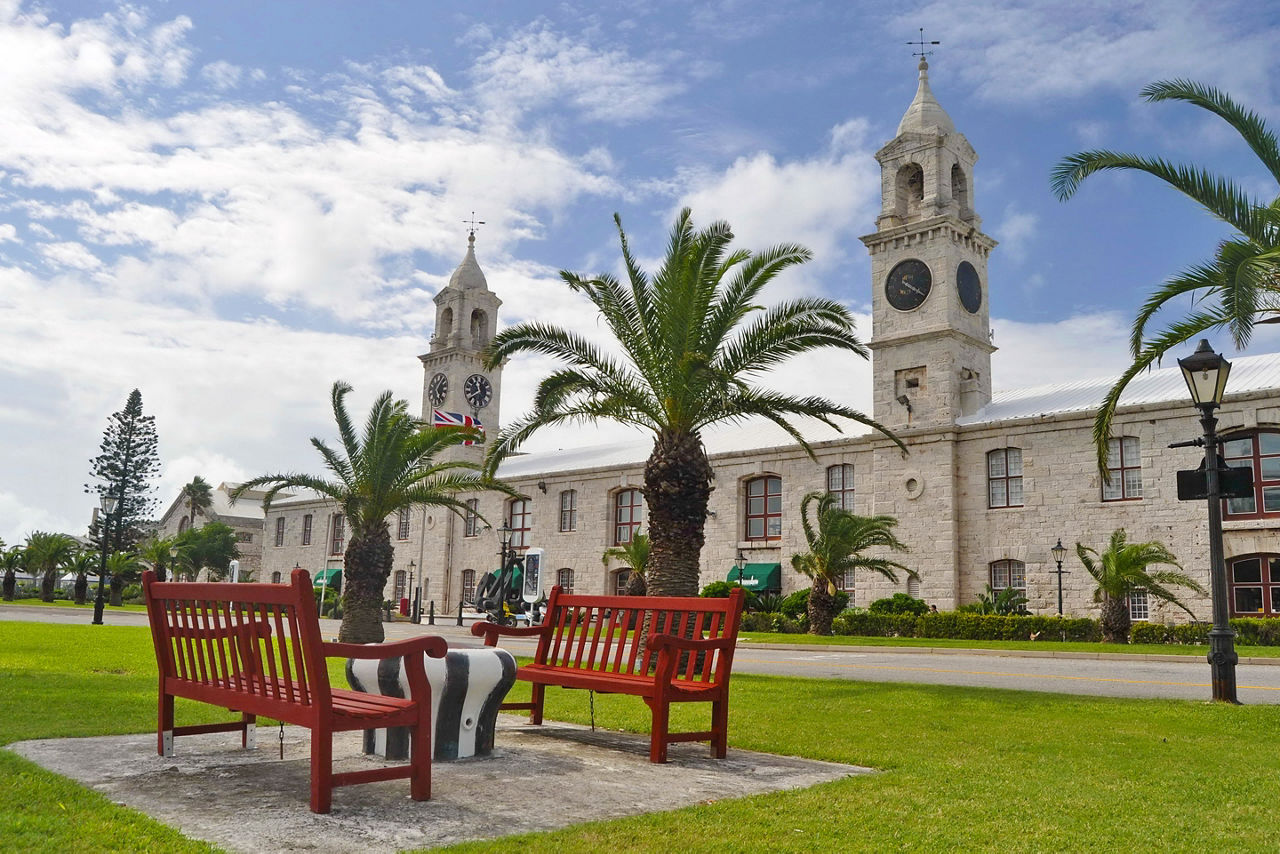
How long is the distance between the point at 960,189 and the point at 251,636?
34.4 metres

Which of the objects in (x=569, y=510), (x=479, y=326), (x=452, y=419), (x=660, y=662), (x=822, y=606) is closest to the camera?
(x=660, y=662)

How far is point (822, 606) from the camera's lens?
2875 centimetres

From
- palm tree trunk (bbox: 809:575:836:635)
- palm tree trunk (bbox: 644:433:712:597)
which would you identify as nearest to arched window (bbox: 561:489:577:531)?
palm tree trunk (bbox: 809:575:836:635)

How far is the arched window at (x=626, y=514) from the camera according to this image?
139ft

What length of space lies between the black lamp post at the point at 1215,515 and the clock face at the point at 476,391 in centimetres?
4625

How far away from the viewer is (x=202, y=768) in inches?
214

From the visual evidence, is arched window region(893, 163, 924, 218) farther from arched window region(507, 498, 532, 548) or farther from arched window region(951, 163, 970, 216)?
arched window region(507, 498, 532, 548)

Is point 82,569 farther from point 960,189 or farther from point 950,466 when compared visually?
point 960,189

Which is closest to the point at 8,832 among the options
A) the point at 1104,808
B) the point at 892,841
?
the point at 892,841

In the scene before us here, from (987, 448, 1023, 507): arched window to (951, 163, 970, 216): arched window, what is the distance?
30.2ft

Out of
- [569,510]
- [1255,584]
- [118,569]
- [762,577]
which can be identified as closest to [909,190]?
[762,577]

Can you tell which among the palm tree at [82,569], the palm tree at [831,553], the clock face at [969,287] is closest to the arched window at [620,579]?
the palm tree at [831,553]

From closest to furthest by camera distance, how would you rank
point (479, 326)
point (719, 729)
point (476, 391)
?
point (719, 729) < point (476, 391) < point (479, 326)

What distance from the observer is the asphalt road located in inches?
492
